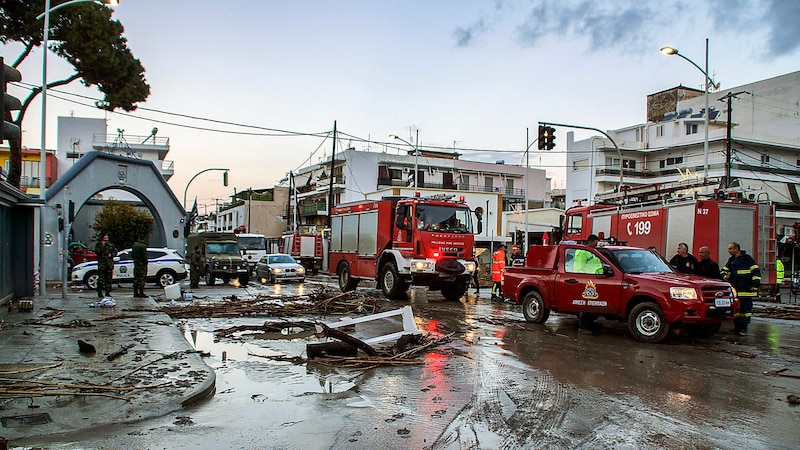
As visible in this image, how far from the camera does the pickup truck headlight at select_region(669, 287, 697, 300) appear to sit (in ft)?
32.0

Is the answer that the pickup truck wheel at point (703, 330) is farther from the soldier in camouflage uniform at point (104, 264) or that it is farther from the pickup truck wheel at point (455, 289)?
the soldier in camouflage uniform at point (104, 264)

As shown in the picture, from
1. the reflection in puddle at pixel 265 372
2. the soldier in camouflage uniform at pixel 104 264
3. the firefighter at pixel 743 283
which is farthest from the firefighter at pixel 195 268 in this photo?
the firefighter at pixel 743 283

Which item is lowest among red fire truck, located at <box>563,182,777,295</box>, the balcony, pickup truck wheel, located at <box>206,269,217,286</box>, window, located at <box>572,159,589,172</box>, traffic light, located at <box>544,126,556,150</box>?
pickup truck wheel, located at <box>206,269,217,286</box>

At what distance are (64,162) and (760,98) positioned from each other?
6774 cm

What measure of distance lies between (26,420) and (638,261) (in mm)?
9967

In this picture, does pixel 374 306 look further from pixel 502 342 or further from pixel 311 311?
pixel 502 342

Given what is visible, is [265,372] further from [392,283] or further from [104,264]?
[104,264]

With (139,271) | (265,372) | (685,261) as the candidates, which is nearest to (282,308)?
(139,271)

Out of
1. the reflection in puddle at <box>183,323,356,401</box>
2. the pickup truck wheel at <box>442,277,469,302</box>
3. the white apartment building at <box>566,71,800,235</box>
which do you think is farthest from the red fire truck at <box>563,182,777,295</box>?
the white apartment building at <box>566,71,800,235</box>

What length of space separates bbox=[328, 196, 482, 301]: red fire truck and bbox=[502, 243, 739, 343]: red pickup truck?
447 centimetres

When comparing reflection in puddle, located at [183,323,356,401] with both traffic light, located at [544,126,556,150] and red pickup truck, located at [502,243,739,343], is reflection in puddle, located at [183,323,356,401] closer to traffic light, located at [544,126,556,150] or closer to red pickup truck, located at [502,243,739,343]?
red pickup truck, located at [502,243,739,343]

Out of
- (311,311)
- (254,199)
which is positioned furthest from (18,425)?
(254,199)

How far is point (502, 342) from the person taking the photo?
10266mm

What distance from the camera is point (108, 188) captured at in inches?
1155
